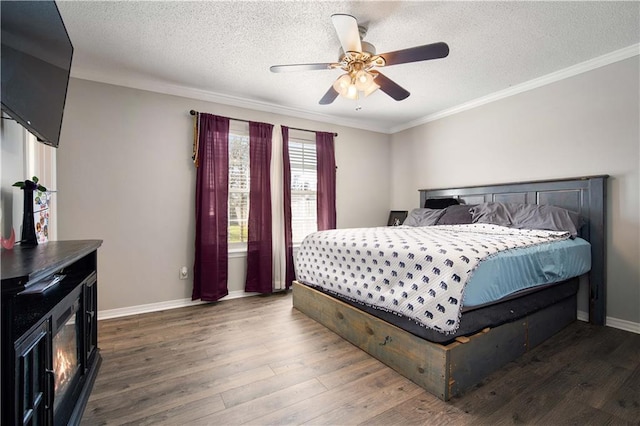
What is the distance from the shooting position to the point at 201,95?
10.9 feet

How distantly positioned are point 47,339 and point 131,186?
2261mm

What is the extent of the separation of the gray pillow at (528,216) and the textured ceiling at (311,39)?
141 cm

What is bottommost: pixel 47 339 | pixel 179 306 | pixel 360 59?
pixel 179 306

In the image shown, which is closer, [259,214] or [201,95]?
[201,95]

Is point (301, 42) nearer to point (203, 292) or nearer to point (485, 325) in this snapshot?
point (485, 325)

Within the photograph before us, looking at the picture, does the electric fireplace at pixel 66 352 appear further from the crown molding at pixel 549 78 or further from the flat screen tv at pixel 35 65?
the crown molding at pixel 549 78

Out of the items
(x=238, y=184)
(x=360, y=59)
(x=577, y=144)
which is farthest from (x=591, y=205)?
(x=238, y=184)

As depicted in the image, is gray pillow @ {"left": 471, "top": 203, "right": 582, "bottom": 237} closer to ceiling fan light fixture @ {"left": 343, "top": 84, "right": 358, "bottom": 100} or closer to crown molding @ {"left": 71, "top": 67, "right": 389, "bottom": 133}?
ceiling fan light fixture @ {"left": 343, "top": 84, "right": 358, "bottom": 100}

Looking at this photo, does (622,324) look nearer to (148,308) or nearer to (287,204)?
(287,204)

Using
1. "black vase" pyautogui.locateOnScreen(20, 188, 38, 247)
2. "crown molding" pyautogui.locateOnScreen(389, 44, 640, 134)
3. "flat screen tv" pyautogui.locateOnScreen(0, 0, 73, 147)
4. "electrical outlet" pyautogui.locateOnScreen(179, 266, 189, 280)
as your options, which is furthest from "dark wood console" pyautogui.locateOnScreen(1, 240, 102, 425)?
"crown molding" pyautogui.locateOnScreen(389, 44, 640, 134)

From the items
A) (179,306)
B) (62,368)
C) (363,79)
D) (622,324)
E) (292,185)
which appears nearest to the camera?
(62,368)

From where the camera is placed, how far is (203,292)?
127 inches

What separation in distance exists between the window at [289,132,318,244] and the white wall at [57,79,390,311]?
0.96 meters

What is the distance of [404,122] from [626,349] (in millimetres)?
3684
